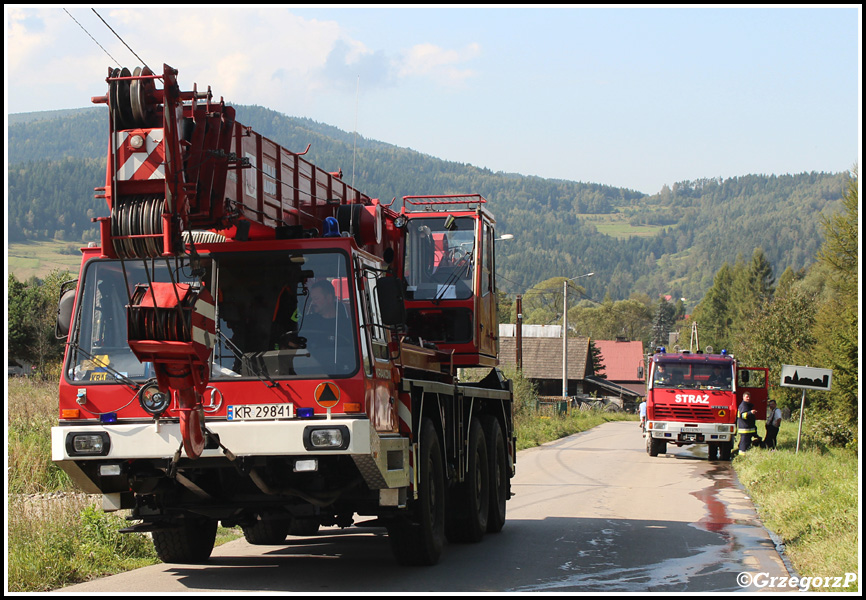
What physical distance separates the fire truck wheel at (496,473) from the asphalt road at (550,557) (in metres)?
0.26

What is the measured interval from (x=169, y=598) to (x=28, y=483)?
6659mm

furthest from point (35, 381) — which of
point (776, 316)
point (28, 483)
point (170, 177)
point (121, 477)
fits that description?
point (776, 316)

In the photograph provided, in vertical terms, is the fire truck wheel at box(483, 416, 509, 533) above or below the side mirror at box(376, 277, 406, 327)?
below

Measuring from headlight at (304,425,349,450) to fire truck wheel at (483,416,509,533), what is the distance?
5185 millimetres

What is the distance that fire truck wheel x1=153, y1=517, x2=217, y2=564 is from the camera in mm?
9781

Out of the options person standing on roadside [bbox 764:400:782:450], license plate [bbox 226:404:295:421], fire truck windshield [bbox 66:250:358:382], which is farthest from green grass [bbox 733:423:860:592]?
person standing on roadside [bbox 764:400:782:450]

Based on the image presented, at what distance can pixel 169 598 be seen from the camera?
7887 mm

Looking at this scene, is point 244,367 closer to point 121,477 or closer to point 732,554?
point 121,477

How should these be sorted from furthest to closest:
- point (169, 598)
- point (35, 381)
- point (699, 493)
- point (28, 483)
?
point (35, 381), point (699, 493), point (28, 483), point (169, 598)

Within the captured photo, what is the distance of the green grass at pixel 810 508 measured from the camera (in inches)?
368

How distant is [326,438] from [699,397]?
2060 cm

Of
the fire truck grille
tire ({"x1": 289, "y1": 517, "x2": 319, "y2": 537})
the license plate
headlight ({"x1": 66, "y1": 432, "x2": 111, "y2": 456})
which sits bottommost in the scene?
the fire truck grille

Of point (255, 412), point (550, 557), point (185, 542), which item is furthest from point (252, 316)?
point (550, 557)

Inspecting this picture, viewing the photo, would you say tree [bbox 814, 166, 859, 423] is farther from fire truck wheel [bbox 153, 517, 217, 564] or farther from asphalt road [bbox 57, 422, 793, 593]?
fire truck wheel [bbox 153, 517, 217, 564]
